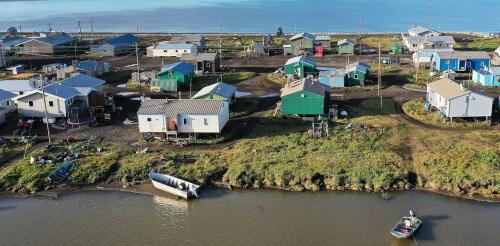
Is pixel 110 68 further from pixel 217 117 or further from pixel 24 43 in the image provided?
pixel 217 117

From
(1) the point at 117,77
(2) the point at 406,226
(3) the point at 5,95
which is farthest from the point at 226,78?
(2) the point at 406,226

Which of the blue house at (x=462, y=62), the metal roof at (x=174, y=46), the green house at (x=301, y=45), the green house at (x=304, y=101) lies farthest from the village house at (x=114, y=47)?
the green house at (x=304, y=101)

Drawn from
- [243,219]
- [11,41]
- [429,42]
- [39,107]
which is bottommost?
[243,219]

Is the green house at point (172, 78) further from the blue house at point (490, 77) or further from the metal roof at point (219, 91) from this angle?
the blue house at point (490, 77)

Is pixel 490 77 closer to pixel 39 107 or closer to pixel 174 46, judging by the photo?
pixel 39 107

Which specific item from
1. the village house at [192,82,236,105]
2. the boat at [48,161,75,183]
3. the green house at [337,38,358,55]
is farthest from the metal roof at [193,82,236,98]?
the green house at [337,38,358,55]

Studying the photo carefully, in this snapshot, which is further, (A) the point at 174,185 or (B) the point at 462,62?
(B) the point at 462,62

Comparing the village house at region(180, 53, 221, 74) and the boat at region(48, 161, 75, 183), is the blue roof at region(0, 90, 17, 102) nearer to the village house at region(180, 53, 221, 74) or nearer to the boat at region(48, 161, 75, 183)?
the boat at region(48, 161, 75, 183)
